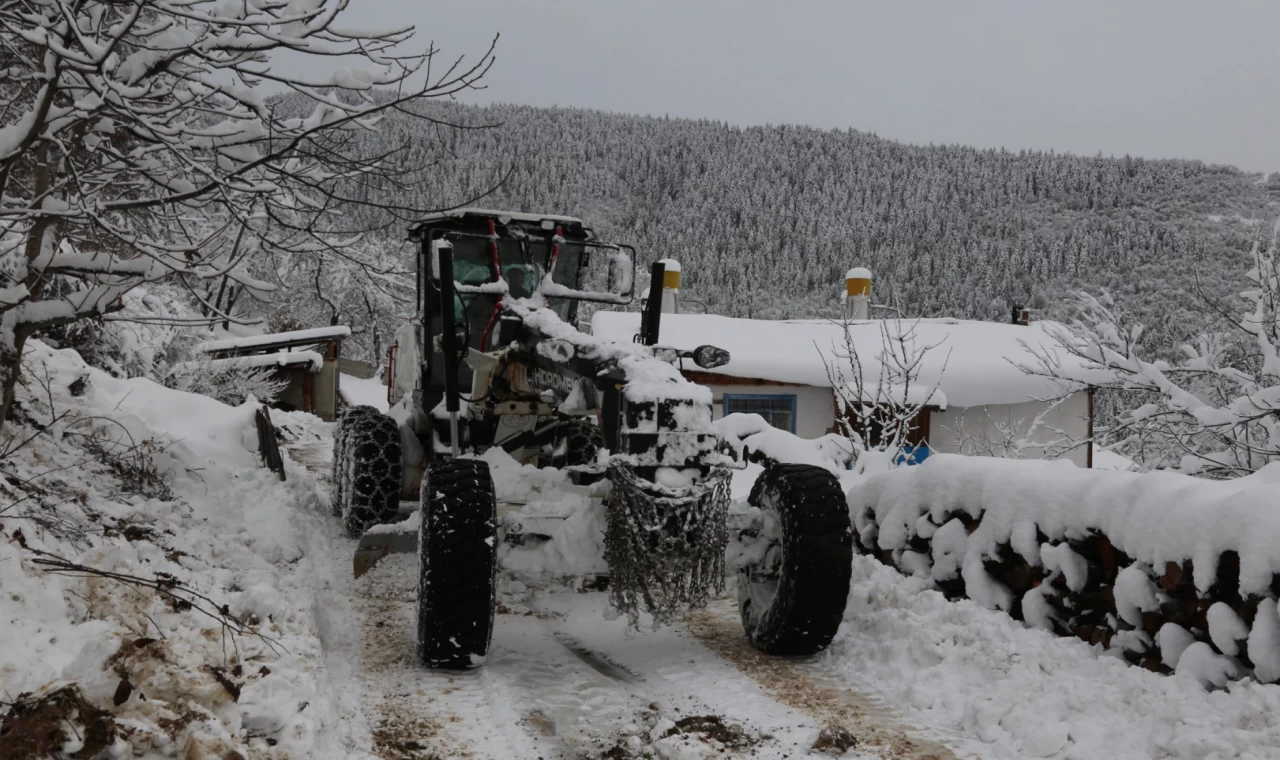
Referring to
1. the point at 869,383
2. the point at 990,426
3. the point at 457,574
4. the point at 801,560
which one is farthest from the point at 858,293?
the point at 457,574

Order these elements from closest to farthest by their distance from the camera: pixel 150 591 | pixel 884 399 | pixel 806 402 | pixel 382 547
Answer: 1. pixel 150 591
2. pixel 382 547
3. pixel 884 399
4. pixel 806 402

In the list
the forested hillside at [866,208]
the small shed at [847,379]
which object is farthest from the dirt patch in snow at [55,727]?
the forested hillside at [866,208]

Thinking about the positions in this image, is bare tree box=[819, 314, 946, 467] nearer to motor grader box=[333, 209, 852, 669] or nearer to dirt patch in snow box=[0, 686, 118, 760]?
motor grader box=[333, 209, 852, 669]

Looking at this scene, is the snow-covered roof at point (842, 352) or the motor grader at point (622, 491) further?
the snow-covered roof at point (842, 352)

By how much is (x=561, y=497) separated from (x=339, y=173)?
2.20m

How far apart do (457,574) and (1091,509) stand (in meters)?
3.19

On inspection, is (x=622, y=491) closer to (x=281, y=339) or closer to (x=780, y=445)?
(x=780, y=445)

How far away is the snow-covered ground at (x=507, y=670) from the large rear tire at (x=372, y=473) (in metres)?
0.93

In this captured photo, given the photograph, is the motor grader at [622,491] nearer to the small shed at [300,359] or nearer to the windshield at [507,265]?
the windshield at [507,265]

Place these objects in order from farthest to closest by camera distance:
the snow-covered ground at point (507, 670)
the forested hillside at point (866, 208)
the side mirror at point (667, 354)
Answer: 1. the forested hillside at point (866, 208)
2. the side mirror at point (667, 354)
3. the snow-covered ground at point (507, 670)

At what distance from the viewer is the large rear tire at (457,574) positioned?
4633mm

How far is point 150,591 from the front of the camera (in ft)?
14.4

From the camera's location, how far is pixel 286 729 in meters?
3.63

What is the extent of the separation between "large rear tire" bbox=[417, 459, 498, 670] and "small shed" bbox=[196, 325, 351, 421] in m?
18.6
